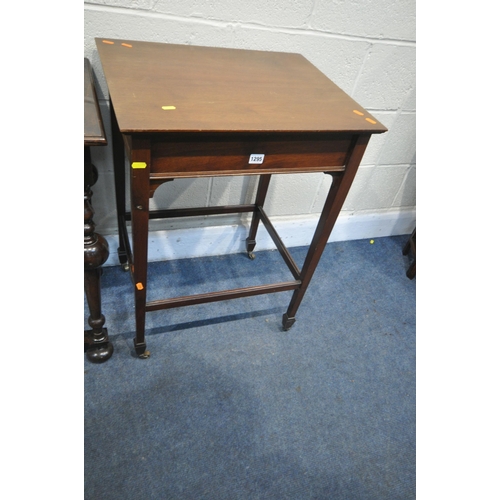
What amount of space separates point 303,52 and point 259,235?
746mm

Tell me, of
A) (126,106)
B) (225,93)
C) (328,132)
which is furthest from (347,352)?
(126,106)

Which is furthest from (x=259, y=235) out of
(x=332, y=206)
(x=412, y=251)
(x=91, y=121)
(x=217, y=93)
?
(x=91, y=121)

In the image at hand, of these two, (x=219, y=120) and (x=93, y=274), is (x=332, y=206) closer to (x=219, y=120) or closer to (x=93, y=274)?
(x=219, y=120)

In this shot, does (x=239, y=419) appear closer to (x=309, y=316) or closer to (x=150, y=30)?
(x=309, y=316)

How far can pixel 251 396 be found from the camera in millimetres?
1223

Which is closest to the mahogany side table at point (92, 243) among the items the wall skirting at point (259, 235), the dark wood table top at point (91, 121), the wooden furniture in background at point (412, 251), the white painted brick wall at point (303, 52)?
the dark wood table top at point (91, 121)

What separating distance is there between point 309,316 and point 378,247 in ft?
2.21

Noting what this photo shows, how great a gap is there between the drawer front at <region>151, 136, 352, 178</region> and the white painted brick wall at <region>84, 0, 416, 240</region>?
0.53m

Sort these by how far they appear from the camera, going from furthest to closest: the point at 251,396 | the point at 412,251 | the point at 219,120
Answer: the point at 412,251 < the point at 251,396 < the point at 219,120

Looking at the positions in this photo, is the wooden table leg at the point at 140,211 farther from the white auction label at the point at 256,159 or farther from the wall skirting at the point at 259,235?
the wall skirting at the point at 259,235

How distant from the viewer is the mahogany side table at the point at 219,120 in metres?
0.75

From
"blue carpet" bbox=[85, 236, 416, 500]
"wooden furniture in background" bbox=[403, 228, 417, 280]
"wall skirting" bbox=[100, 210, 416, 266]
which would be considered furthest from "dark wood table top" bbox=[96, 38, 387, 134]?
"wooden furniture in background" bbox=[403, 228, 417, 280]

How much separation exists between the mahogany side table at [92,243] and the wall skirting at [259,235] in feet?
1.33

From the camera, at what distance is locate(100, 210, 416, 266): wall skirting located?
1.56 meters
